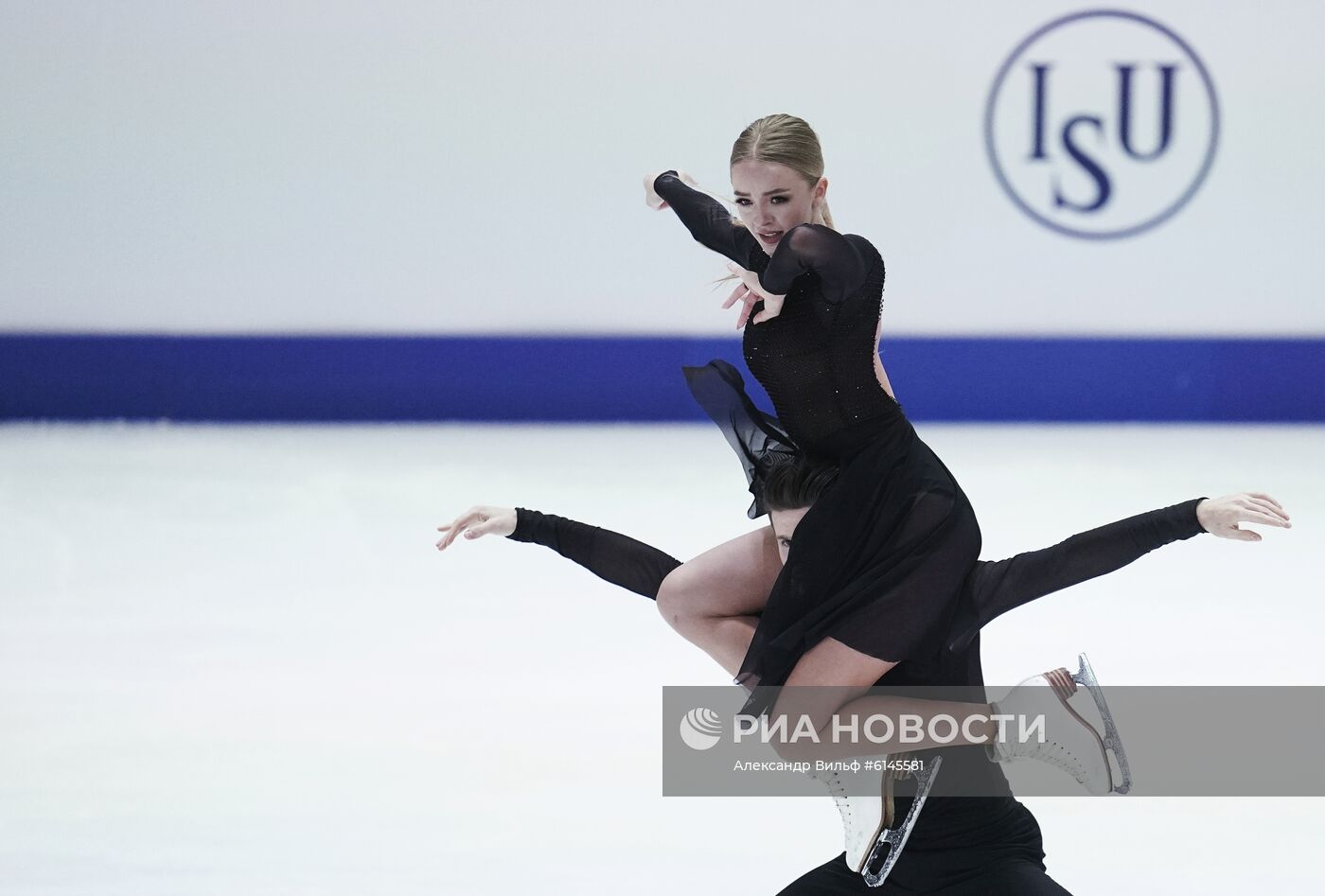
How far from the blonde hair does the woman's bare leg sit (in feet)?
1.44

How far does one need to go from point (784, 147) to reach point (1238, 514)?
687mm

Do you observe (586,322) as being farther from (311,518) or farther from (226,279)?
(311,518)

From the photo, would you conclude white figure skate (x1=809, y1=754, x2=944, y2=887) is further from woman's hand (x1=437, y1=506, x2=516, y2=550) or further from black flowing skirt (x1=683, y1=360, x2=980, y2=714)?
woman's hand (x1=437, y1=506, x2=516, y2=550)

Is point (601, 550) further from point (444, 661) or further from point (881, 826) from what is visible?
point (444, 661)

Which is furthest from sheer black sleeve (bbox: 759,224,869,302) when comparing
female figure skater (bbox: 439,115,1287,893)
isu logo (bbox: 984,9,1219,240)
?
isu logo (bbox: 984,9,1219,240)

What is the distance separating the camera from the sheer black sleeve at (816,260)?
199cm

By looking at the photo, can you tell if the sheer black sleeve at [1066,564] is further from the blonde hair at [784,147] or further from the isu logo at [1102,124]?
the isu logo at [1102,124]

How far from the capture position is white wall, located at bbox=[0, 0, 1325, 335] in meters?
6.95

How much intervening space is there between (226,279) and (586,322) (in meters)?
1.47

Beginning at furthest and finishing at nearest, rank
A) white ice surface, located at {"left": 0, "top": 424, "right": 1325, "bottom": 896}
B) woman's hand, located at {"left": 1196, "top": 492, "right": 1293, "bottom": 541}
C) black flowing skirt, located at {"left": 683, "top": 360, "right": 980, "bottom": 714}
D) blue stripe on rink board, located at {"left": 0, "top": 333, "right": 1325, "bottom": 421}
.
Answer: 1. blue stripe on rink board, located at {"left": 0, "top": 333, "right": 1325, "bottom": 421}
2. white ice surface, located at {"left": 0, "top": 424, "right": 1325, "bottom": 896}
3. black flowing skirt, located at {"left": 683, "top": 360, "right": 980, "bottom": 714}
4. woman's hand, located at {"left": 1196, "top": 492, "right": 1293, "bottom": 541}

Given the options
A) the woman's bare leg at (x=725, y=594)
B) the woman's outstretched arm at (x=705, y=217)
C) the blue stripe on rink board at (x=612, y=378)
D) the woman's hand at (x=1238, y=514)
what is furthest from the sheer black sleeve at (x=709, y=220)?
the blue stripe on rink board at (x=612, y=378)

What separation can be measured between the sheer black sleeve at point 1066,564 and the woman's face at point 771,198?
49cm

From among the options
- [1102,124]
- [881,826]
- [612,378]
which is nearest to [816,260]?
[881,826]

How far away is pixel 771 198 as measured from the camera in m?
2.14
